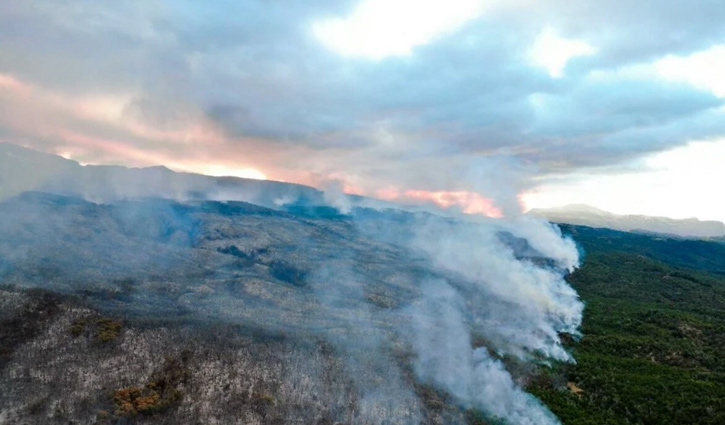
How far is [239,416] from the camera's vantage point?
5753 centimetres

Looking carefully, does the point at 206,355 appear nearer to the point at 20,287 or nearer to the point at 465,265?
the point at 20,287

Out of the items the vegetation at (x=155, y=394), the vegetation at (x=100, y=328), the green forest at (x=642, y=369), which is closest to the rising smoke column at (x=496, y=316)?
the green forest at (x=642, y=369)

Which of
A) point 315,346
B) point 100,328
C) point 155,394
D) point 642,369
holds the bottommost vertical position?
point 155,394

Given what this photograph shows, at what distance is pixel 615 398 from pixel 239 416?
5410cm

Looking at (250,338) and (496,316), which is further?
(496,316)

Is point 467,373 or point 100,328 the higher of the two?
point 100,328

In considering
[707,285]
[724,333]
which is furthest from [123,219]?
[707,285]

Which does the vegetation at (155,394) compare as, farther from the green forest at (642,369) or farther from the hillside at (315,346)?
the green forest at (642,369)

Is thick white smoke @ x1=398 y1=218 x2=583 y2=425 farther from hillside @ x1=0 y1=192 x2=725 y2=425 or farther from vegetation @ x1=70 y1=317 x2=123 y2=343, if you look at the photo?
vegetation @ x1=70 y1=317 x2=123 y2=343

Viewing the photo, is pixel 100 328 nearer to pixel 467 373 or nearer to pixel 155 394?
pixel 155 394

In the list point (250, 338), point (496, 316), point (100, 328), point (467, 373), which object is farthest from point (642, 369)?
point (100, 328)

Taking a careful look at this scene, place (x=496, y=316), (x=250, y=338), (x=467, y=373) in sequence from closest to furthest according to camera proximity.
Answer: (x=467, y=373) → (x=250, y=338) → (x=496, y=316)

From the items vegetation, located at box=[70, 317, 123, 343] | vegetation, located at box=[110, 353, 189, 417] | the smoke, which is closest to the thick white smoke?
the smoke

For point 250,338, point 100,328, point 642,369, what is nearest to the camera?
point 100,328
